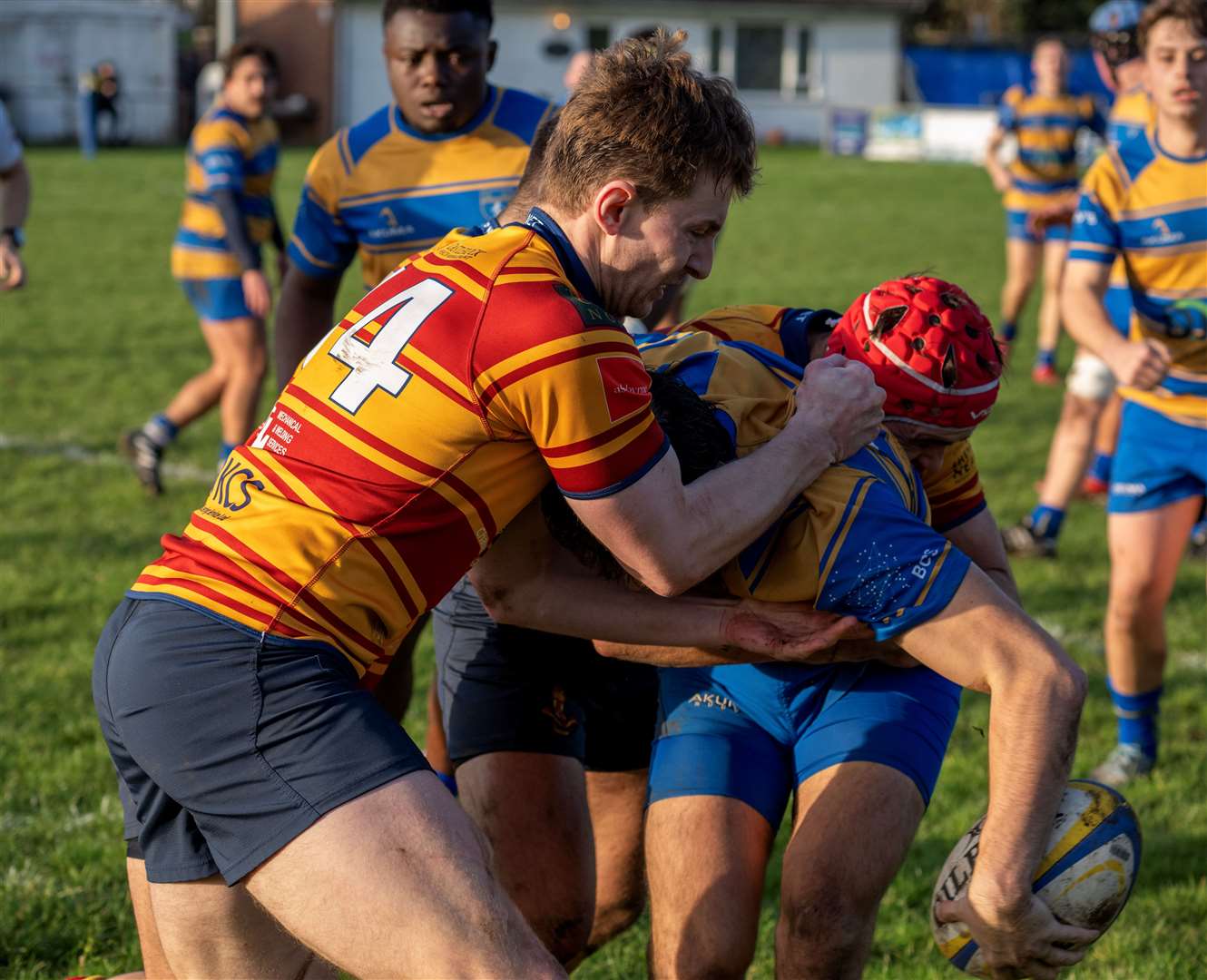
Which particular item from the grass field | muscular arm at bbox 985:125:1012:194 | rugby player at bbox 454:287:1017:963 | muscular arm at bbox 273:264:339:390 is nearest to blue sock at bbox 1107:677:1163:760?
the grass field

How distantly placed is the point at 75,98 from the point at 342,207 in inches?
1643

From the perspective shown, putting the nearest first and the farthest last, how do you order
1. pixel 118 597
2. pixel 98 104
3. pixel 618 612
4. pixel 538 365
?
pixel 538 365 < pixel 618 612 < pixel 118 597 < pixel 98 104

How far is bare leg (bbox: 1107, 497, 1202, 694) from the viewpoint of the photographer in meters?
5.55

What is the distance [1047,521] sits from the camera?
8180 millimetres

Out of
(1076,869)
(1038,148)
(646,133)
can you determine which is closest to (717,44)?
(1038,148)

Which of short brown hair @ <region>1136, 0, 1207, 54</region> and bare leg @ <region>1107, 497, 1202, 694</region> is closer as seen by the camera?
short brown hair @ <region>1136, 0, 1207, 54</region>

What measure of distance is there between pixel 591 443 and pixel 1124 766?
142 inches

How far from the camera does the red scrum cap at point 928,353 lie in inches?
132

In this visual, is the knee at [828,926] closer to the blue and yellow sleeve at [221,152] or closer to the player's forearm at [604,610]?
the player's forearm at [604,610]

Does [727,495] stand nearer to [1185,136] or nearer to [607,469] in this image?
[607,469]

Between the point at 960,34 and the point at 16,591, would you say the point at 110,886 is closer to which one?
the point at 16,591

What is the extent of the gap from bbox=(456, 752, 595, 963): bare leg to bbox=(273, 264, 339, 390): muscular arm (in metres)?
2.07

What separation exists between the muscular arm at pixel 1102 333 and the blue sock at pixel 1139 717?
115 cm

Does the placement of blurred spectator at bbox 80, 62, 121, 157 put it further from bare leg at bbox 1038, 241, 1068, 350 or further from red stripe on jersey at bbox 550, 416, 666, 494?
red stripe on jersey at bbox 550, 416, 666, 494
